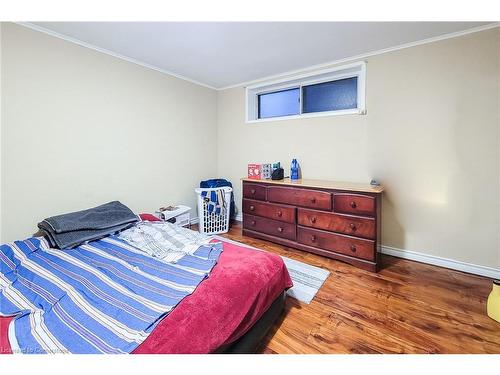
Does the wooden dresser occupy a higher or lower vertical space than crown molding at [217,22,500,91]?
lower

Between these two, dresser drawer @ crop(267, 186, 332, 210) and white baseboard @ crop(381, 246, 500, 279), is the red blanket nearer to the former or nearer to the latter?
dresser drawer @ crop(267, 186, 332, 210)

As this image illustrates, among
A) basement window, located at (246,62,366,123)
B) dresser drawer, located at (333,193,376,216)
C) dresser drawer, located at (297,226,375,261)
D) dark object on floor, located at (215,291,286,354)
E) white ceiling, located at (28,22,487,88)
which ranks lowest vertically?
dark object on floor, located at (215,291,286,354)

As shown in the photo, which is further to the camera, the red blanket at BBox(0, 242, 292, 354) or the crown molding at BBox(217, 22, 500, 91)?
the crown molding at BBox(217, 22, 500, 91)

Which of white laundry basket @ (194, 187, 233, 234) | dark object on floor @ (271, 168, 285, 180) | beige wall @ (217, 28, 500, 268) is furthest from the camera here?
white laundry basket @ (194, 187, 233, 234)

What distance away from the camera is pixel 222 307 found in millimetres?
1158

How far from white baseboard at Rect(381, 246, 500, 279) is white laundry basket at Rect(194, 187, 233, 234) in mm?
2145

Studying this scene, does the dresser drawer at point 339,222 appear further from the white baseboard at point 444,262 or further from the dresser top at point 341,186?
the white baseboard at point 444,262

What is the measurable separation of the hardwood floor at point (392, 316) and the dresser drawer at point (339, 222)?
0.40m

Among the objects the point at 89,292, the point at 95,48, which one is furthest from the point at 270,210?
the point at 95,48

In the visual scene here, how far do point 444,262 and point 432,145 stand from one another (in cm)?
122

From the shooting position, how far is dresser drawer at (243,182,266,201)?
3029 millimetres

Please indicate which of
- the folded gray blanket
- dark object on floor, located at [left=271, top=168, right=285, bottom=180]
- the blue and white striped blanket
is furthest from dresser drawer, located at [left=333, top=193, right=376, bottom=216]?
the folded gray blanket

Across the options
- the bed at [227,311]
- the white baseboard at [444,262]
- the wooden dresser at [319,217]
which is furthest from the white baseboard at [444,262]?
the bed at [227,311]

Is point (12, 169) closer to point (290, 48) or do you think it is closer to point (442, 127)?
point (290, 48)
